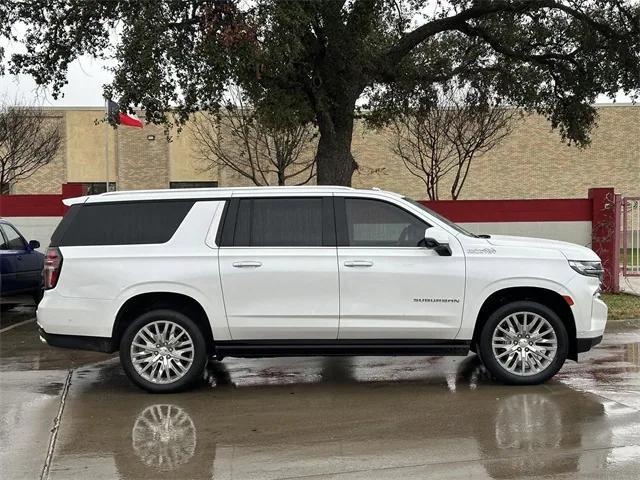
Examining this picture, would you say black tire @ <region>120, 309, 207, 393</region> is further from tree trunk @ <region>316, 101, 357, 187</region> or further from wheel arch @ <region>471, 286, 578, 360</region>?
tree trunk @ <region>316, 101, 357, 187</region>

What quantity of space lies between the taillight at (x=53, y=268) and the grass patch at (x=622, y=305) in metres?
8.32

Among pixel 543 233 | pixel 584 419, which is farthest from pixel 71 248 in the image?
pixel 543 233

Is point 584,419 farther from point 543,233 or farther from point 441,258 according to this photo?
point 543,233

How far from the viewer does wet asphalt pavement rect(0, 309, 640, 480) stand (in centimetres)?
484

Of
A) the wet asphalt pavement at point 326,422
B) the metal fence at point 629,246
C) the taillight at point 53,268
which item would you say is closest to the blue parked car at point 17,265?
the wet asphalt pavement at point 326,422

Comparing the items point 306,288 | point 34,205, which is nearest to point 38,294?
point 34,205

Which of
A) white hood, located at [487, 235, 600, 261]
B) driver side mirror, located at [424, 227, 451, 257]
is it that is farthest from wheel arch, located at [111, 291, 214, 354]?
white hood, located at [487, 235, 600, 261]

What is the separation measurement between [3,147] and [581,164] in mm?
26964

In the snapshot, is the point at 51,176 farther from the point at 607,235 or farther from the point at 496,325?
the point at 496,325

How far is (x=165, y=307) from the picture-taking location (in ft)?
22.8

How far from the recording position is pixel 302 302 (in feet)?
22.1

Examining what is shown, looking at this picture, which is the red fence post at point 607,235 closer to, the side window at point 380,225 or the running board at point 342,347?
the running board at point 342,347

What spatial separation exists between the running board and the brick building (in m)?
28.8

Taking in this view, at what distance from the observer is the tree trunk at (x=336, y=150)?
→ 554 inches
